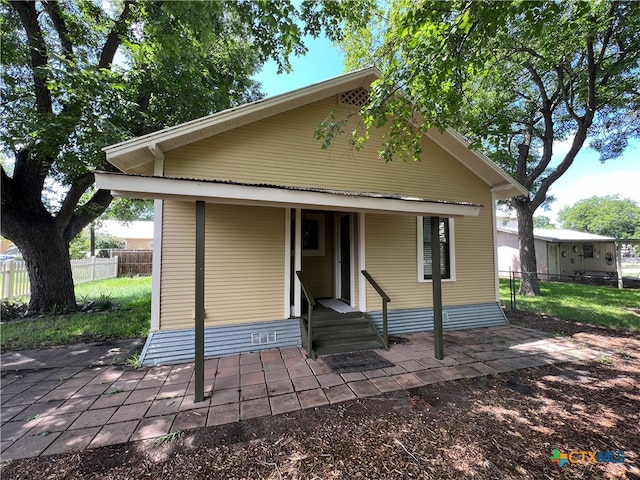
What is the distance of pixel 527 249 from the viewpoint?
35.9ft

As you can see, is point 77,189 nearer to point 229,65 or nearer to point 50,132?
point 50,132

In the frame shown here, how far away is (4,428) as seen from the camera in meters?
2.58

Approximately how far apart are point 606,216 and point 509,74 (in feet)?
228

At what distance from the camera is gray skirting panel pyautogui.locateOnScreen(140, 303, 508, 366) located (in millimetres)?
4094

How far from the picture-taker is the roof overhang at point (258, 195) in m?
2.75

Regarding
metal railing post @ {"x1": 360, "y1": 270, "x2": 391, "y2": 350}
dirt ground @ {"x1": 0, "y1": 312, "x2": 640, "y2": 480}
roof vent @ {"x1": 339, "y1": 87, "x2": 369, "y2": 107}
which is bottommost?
dirt ground @ {"x1": 0, "y1": 312, "x2": 640, "y2": 480}

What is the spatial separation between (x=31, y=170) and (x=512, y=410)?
10407mm

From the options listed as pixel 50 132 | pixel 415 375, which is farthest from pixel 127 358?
pixel 50 132

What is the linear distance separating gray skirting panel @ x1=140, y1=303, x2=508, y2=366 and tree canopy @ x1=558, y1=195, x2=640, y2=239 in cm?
6138

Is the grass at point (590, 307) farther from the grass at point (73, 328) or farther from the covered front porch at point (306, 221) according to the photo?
the grass at point (73, 328)

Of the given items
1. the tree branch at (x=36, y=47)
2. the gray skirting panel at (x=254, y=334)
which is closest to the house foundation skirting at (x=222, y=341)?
the gray skirting panel at (x=254, y=334)

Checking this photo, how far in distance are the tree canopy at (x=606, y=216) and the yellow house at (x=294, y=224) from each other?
200 ft

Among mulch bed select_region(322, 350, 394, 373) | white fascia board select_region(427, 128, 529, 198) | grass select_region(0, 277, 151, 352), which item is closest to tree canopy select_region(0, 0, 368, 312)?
grass select_region(0, 277, 151, 352)

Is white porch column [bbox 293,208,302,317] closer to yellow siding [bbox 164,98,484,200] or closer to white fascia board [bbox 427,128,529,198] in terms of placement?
yellow siding [bbox 164,98,484,200]
